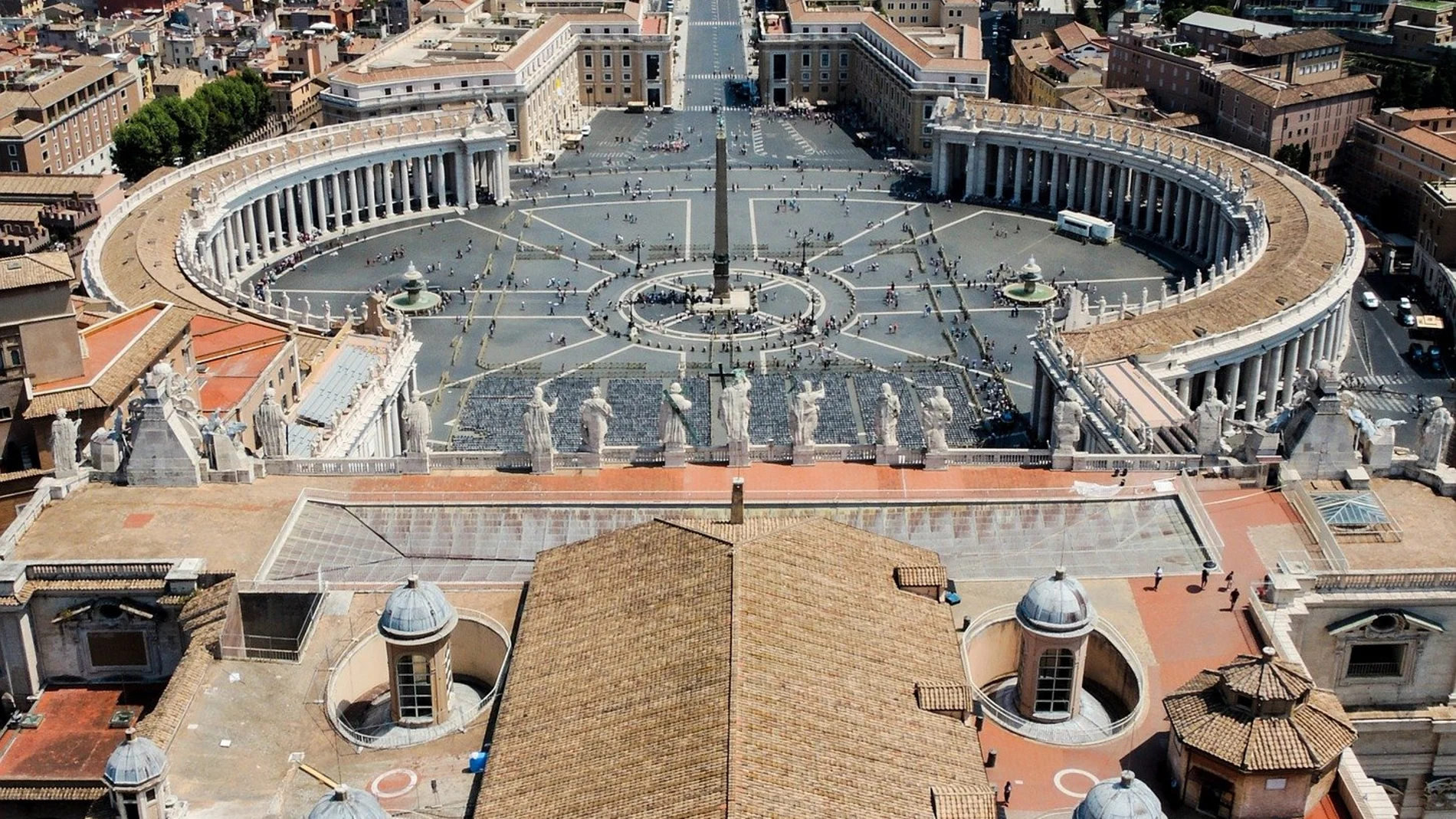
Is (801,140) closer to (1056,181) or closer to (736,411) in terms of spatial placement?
(1056,181)


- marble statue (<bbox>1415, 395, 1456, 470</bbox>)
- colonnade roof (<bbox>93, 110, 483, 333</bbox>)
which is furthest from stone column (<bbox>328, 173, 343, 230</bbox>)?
marble statue (<bbox>1415, 395, 1456, 470</bbox>)

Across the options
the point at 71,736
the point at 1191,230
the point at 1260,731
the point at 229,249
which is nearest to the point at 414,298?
the point at 229,249

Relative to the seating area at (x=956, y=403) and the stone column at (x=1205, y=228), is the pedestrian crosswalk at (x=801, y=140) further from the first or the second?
the seating area at (x=956, y=403)

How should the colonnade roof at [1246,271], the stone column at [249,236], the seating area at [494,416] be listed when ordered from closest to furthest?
the colonnade roof at [1246,271]
the seating area at [494,416]
the stone column at [249,236]

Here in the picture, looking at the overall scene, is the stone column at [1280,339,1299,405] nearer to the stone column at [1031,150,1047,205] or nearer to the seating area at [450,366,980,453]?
the seating area at [450,366,980,453]

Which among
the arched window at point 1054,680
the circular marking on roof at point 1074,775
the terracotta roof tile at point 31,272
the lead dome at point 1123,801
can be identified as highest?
the terracotta roof tile at point 31,272

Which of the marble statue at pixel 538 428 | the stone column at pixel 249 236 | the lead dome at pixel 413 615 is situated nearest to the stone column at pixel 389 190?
the stone column at pixel 249 236

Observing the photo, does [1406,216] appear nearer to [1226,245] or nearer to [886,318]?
[1226,245]
